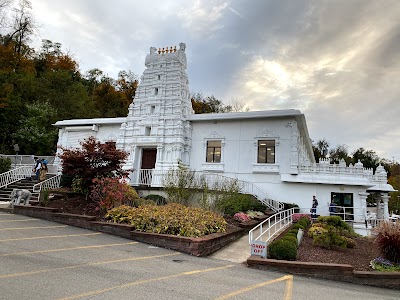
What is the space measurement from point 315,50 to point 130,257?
13820 millimetres

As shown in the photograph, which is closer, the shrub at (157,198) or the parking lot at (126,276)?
the parking lot at (126,276)

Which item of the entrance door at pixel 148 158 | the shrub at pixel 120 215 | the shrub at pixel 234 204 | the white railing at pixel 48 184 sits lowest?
the shrub at pixel 120 215

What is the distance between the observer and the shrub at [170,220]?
8.69 meters

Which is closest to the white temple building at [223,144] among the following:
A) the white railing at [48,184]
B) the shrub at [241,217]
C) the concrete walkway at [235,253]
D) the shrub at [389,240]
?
the white railing at [48,184]

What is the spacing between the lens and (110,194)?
10961 millimetres

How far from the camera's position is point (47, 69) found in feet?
126

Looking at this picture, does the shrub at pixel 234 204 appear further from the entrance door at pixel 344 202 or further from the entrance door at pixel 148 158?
the entrance door at pixel 148 158

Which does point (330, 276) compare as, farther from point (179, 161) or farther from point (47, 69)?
point (47, 69)

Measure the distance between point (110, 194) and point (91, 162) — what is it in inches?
112

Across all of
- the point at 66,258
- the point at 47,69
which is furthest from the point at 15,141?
the point at 66,258

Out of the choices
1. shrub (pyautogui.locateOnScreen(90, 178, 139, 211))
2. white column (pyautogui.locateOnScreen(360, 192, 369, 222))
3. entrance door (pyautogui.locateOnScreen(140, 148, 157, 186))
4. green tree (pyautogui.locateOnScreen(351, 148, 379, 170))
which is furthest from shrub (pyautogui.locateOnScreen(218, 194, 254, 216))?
green tree (pyautogui.locateOnScreen(351, 148, 379, 170))

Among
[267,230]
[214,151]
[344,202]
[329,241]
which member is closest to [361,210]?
[344,202]

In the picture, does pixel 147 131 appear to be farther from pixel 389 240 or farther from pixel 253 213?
pixel 389 240

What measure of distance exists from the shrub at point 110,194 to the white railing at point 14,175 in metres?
8.75
